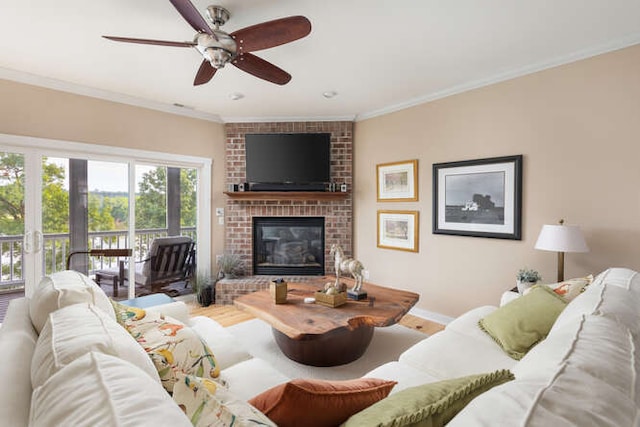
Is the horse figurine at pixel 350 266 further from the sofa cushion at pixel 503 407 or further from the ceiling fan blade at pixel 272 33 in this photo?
the sofa cushion at pixel 503 407

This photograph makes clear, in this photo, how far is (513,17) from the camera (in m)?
2.08

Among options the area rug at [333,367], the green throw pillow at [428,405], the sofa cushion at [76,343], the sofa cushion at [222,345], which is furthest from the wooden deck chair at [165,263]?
the green throw pillow at [428,405]

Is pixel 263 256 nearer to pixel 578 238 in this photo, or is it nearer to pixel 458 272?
pixel 458 272

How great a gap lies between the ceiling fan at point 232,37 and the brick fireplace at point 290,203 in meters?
2.13

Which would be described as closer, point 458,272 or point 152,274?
point 458,272

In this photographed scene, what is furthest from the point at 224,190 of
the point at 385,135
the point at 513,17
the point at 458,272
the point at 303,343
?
the point at 513,17

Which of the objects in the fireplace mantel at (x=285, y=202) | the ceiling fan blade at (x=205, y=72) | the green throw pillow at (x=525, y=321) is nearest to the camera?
the green throw pillow at (x=525, y=321)

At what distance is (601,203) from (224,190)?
4164 mm

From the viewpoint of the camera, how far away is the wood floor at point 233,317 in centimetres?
338

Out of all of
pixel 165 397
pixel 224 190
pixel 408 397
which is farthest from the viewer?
pixel 224 190

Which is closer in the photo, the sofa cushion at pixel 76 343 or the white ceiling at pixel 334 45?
the sofa cushion at pixel 76 343

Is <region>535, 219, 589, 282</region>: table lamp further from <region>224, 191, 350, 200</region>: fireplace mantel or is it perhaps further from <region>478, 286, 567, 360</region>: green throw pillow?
<region>224, 191, 350, 200</region>: fireplace mantel

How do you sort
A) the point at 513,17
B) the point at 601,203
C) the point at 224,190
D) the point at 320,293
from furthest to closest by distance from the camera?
the point at 224,190, the point at 320,293, the point at 601,203, the point at 513,17

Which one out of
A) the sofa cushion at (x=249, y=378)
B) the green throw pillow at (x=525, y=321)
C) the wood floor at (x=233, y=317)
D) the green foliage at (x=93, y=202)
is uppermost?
the green foliage at (x=93, y=202)
